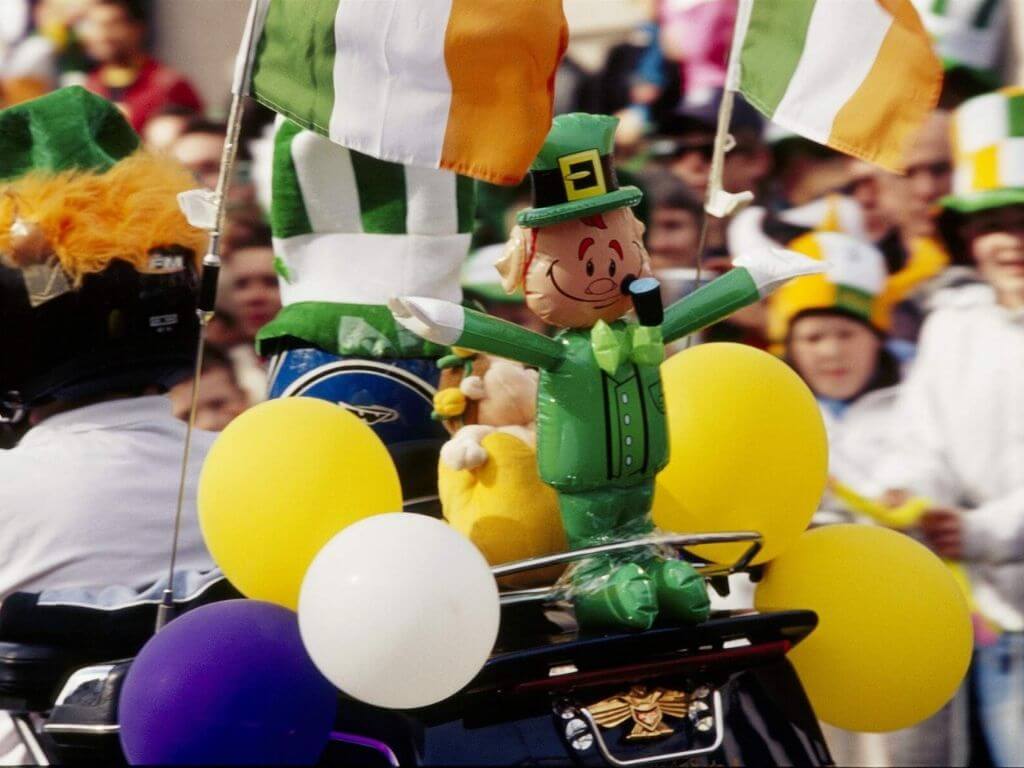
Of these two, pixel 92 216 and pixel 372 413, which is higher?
pixel 92 216

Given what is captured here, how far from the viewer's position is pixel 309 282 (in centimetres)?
374

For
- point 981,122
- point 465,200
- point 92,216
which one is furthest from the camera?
point 981,122

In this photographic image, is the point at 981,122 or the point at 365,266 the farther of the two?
the point at 981,122

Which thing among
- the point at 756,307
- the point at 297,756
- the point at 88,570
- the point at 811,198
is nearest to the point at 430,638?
the point at 297,756

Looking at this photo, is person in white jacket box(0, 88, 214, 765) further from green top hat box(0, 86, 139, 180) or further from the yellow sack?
the yellow sack

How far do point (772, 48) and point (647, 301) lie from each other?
91cm

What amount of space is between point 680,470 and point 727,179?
2906mm

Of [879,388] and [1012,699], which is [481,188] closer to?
[879,388]

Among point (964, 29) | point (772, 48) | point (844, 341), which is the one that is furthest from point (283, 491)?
point (964, 29)

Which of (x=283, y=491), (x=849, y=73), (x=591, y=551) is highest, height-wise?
(x=849, y=73)

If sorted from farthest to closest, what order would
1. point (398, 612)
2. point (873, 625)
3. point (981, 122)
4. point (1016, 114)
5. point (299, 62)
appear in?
point (981, 122)
point (1016, 114)
point (873, 625)
point (299, 62)
point (398, 612)

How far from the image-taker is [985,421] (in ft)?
15.4

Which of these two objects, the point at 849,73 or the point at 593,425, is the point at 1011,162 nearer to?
the point at 849,73

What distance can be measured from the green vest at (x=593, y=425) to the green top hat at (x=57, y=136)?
1.14 m
